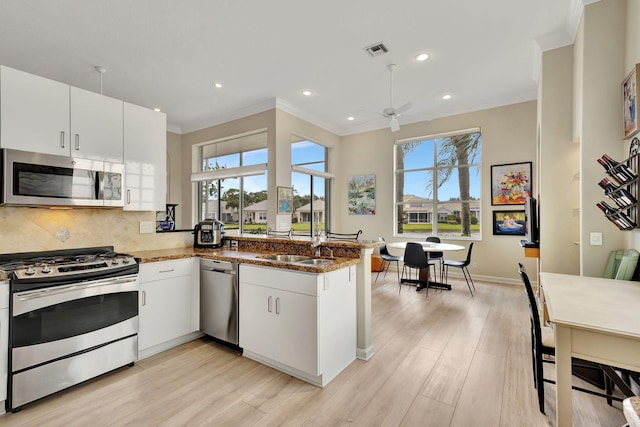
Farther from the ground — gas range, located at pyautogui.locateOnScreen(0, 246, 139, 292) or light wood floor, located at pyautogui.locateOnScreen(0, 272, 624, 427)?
gas range, located at pyautogui.locateOnScreen(0, 246, 139, 292)

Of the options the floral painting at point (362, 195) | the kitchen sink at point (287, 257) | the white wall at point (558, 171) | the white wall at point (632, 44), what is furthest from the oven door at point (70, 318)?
the floral painting at point (362, 195)

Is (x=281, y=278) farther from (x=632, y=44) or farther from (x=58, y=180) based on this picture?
(x=632, y=44)

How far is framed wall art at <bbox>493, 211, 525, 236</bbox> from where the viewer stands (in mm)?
5090

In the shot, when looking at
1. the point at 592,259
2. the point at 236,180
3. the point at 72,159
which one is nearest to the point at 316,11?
the point at 72,159

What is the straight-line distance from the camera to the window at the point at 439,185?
224 inches

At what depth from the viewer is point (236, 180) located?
6297mm

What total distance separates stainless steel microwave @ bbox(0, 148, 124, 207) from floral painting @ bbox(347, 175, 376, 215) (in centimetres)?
502

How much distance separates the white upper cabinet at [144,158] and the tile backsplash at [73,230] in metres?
0.23

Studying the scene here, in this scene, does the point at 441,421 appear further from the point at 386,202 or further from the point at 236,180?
the point at 236,180

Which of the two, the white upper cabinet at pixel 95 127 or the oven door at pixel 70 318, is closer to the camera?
the oven door at pixel 70 318

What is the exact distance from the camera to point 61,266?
2098 mm

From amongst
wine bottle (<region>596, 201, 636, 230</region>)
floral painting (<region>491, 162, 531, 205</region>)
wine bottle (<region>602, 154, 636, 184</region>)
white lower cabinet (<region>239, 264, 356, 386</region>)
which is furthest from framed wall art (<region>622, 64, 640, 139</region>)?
floral painting (<region>491, 162, 531, 205</region>)

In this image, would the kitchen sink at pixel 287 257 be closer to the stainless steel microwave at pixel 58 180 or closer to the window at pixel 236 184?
the stainless steel microwave at pixel 58 180

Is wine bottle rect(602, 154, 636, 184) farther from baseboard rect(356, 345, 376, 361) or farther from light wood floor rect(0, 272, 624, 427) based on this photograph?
baseboard rect(356, 345, 376, 361)
